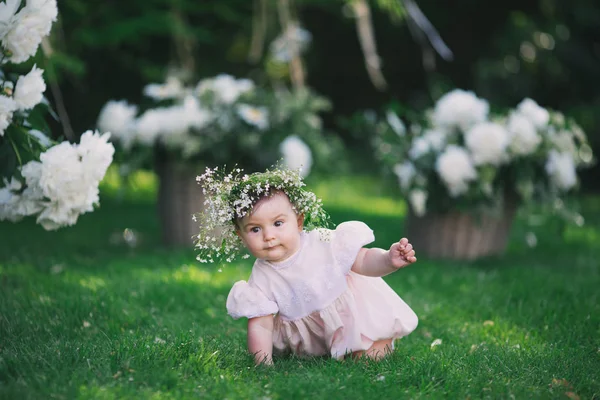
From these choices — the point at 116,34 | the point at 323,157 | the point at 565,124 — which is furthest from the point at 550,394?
the point at 116,34

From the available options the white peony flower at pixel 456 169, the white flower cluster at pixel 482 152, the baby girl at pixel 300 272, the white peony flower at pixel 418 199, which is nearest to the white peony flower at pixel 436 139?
the white flower cluster at pixel 482 152

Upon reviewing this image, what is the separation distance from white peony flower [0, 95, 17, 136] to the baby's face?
0.94 metres

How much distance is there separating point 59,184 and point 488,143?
9.74 ft

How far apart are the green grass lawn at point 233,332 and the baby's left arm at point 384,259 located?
13.6 inches

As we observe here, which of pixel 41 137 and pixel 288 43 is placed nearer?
pixel 41 137

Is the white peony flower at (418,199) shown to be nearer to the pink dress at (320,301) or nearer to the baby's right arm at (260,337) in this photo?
the pink dress at (320,301)

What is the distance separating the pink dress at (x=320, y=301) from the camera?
2684 mm

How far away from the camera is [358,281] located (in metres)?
2.81

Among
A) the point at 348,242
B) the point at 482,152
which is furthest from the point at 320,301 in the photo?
the point at 482,152

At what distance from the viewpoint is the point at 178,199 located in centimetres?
552

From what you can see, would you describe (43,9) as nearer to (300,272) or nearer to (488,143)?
(300,272)

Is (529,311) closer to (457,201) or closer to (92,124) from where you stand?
(457,201)

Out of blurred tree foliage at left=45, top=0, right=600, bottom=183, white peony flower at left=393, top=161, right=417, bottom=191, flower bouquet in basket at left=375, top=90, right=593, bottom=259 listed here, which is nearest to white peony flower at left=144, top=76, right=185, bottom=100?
blurred tree foliage at left=45, top=0, right=600, bottom=183

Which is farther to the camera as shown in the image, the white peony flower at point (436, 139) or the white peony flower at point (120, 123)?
the white peony flower at point (120, 123)
